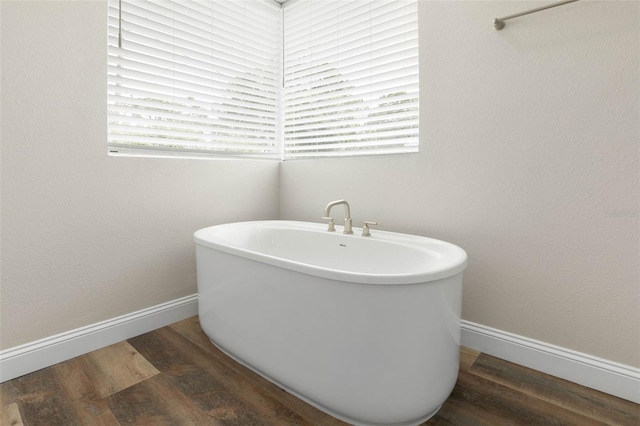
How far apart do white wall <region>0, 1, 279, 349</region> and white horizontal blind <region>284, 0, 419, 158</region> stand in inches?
40.2

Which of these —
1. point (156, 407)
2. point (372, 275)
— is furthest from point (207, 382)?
point (372, 275)

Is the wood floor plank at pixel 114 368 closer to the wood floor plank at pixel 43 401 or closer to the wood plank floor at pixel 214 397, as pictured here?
the wood plank floor at pixel 214 397

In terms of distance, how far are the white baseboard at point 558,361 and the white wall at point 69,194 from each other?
1.78 m

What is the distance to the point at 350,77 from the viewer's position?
2336mm

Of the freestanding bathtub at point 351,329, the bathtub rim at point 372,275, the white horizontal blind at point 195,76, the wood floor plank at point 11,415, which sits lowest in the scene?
the wood floor plank at point 11,415

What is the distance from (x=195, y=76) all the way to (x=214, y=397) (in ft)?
6.12

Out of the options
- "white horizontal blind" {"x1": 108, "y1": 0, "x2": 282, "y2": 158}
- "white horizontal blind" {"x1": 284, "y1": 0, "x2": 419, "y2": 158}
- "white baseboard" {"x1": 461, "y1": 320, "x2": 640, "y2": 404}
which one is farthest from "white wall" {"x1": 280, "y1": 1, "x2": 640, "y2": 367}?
"white horizontal blind" {"x1": 108, "y1": 0, "x2": 282, "y2": 158}

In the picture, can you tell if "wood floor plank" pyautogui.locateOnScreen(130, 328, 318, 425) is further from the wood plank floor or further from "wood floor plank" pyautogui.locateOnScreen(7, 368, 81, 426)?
"wood floor plank" pyautogui.locateOnScreen(7, 368, 81, 426)

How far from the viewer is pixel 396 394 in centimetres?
119

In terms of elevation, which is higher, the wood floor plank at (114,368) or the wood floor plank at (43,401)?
the wood floor plank at (114,368)

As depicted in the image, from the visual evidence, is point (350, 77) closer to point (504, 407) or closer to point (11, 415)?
point (504, 407)

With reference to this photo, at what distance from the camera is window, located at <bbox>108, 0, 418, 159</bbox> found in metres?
2.00

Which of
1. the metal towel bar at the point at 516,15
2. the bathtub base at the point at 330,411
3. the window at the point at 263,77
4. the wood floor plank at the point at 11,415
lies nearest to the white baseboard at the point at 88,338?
the wood floor plank at the point at 11,415

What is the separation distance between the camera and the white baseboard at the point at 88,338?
1556 mm
